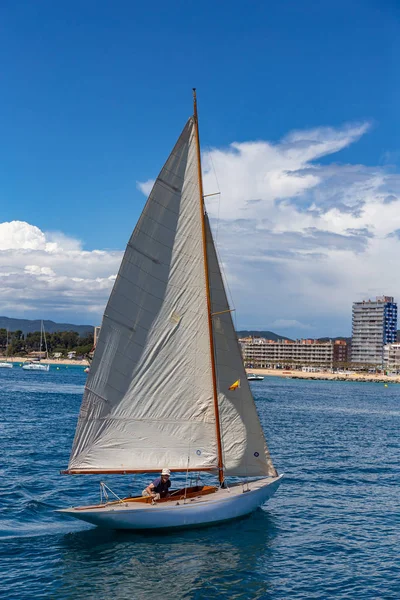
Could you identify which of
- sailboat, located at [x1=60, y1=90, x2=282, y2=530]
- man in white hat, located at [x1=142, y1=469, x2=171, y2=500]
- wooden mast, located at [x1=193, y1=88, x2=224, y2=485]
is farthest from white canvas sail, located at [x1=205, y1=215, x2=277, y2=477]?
man in white hat, located at [x1=142, y1=469, x2=171, y2=500]

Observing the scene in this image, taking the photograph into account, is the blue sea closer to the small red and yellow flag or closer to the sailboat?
the sailboat

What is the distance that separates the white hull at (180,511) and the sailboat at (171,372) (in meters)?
0.05

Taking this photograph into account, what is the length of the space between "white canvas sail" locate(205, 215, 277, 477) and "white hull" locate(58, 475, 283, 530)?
109 centimetres

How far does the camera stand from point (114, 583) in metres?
19.5

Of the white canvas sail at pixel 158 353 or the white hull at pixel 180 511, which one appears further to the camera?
the white canvas sail at pixel 158 353

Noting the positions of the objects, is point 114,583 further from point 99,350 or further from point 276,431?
point 276,431

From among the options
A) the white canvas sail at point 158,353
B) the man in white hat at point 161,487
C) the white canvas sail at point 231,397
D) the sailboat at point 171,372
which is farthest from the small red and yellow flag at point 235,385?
the man in white hat at point 161,487

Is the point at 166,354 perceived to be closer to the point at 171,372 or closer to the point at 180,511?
the point at 171,372

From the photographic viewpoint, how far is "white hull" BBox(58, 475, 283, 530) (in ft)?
72.2

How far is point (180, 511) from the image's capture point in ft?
74.9

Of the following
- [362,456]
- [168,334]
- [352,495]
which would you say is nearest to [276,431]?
[362,456]

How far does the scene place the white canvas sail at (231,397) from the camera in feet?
82.4

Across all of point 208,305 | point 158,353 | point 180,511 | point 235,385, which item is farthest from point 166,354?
point 180,511

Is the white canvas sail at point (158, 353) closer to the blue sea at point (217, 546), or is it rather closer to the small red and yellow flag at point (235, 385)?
the small red and yellow flag at point (235, 385)
